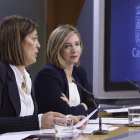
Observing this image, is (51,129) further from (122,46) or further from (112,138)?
(122,46)

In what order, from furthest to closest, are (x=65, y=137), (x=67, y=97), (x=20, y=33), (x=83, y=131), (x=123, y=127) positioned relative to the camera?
(x=67, y=97)
(x=20, y=33)
(x=123, y=127)
(x=83, y=131)
(x=65, y=137)

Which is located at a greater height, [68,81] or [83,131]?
[68,81]

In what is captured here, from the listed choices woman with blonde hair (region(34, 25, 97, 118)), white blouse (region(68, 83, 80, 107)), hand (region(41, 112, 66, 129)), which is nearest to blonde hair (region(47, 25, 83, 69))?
woman with blonde hair (region(34, 25, 97, 118))

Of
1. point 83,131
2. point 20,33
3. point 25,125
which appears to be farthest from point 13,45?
point 83,131

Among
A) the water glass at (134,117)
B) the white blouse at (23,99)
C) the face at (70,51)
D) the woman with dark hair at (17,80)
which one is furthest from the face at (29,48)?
the water glass at (134,117)

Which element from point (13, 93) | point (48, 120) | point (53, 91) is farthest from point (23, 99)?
point (53, 91)

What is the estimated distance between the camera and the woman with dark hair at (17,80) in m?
1.60

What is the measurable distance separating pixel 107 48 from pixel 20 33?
87 centimetres

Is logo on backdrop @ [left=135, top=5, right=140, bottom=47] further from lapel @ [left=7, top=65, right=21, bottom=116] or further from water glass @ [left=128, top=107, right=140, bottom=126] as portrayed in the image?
lapel @ [left=7, top=65, right=21, bottom=116]

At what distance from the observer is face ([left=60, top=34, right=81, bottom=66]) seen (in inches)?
98.1

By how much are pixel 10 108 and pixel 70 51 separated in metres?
0.95

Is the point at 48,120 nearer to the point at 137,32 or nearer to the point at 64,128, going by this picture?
the point at 64,128

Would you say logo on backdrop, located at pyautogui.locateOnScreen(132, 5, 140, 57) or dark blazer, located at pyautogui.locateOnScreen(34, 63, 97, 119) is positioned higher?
logo on backdrop, located at pyautogui.locateOnScreen(132, 5, 140, 57)

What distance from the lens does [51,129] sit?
5.35 ft
